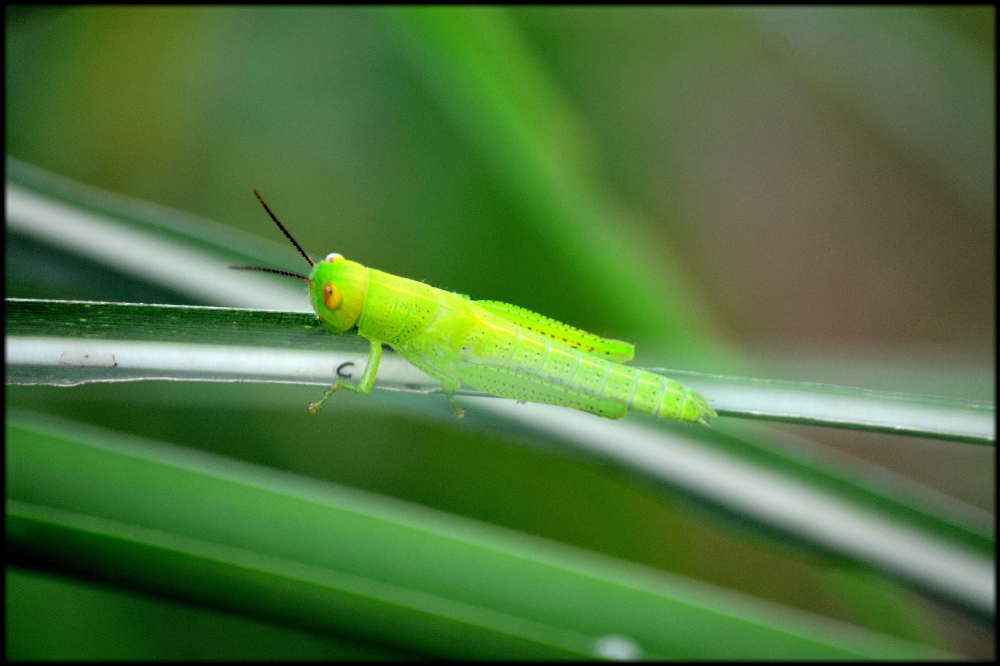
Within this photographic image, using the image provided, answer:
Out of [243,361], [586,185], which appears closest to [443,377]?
[243,361]

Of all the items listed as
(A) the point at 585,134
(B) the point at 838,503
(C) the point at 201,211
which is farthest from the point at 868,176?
(C) the point at 201,211

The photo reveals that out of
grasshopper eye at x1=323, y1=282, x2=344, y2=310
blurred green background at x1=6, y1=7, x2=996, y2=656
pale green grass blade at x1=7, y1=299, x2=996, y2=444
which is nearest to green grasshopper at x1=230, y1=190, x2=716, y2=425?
grasshopper eye at x1=323, y1=282, x2=344, y2=310

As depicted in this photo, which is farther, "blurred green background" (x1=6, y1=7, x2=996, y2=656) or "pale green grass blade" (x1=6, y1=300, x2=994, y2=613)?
"blurred green background" (x1=6, y1=7, x2=996, y2=656)

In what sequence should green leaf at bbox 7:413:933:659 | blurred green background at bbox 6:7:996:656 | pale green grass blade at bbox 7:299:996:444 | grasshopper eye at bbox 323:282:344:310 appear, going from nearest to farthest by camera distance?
1. pale green grass blade at bbox 7:299:996:444
2. green leaf at bbox 7:413:933:659
3. grasshopper eye at bbox 323:282:344:310
4. blurred green background at bbox 6:7:996:656

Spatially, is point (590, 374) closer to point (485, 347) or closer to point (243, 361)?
point (485, 347)

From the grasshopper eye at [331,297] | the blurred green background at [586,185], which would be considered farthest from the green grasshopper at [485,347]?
the blurred green background at [586,185]

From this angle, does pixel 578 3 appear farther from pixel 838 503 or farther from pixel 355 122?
pixel 838 503

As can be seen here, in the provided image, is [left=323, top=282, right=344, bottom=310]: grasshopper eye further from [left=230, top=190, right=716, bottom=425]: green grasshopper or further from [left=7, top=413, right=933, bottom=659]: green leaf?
[left=7, top=413, right=933, bottom=659]: green leaf

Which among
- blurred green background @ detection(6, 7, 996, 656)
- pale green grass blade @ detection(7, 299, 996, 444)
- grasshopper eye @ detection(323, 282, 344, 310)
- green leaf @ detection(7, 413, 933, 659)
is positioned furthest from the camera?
blurred green background @ detection(6, 7, 996, 656)
